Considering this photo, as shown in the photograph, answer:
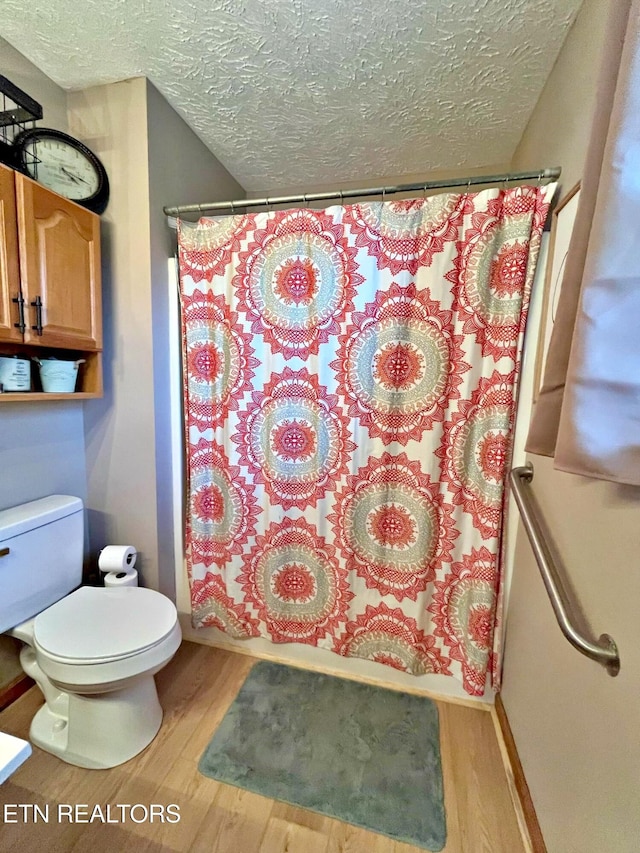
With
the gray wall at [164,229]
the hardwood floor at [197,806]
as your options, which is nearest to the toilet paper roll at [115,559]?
the gray wall at [164,229]

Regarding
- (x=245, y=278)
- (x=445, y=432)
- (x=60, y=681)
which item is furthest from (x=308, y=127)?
(x=60, y=681)

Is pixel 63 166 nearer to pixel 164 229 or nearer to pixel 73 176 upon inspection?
pixel 73 176

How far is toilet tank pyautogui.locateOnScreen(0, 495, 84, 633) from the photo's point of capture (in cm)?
122

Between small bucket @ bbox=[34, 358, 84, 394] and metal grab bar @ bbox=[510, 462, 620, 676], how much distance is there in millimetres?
1589

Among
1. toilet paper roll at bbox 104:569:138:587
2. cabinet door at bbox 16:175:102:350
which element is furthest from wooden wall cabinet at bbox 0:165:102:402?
toilet paper roll at bbox 104:569:138:587

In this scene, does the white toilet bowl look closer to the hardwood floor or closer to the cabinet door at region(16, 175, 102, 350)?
the hardwood floor

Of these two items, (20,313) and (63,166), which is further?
(63,166)

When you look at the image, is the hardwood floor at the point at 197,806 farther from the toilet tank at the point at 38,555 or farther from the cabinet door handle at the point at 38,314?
the cabinet door handle at the point at 38,314

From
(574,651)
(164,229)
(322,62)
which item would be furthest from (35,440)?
(574,651)

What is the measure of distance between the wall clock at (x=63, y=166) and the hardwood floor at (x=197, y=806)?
77.1 inches

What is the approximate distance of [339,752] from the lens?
1.27 meters

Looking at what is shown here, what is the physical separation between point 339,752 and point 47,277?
1.90 metres

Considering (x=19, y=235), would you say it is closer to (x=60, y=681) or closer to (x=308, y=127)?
(x=308, y=127)

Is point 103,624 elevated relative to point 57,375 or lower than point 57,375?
lower
